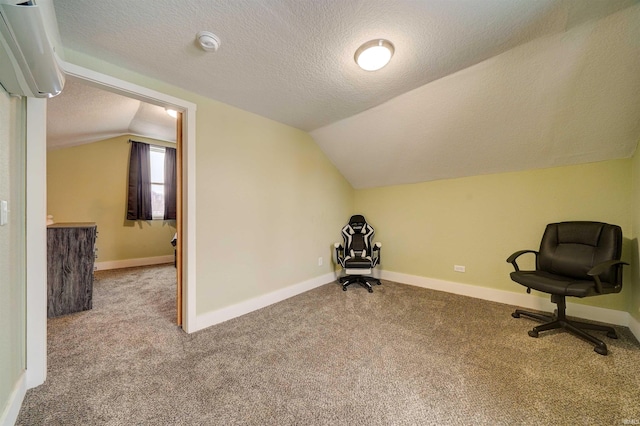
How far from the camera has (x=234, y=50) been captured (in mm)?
1692

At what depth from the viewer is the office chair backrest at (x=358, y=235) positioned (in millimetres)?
3713

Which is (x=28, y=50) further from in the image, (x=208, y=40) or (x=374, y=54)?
(x=374, y=54)

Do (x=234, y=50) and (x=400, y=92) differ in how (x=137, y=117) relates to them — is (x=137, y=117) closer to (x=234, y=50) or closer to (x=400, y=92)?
(x=234, y=50)

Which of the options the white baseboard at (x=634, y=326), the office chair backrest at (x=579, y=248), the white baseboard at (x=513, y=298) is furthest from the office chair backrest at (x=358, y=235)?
the white baseboard at (x=634, y=326)

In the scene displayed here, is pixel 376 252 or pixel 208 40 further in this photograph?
pixel 376 252

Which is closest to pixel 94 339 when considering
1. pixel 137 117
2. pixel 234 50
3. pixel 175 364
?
pixel 175 364

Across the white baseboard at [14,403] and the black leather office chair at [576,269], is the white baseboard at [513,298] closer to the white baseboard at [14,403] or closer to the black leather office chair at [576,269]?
the black leather office chair at [576,269]

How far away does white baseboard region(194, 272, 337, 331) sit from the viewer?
7.51 feet

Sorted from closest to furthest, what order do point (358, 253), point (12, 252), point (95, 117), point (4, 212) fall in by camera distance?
1. point (4, 212)
2. point (12, 252)
3. point (95, 117)
4. point (358, 253)

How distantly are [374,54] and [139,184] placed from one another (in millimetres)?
5234

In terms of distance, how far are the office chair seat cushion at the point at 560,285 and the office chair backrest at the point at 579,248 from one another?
4.5 inches

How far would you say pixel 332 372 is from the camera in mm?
1623

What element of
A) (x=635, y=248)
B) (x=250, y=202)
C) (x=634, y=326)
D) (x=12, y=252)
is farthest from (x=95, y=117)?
(x=634, y=326)

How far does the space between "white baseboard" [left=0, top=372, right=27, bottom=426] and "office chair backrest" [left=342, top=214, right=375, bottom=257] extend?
10.5ft
